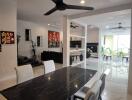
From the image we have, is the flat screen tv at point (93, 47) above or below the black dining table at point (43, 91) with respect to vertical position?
above

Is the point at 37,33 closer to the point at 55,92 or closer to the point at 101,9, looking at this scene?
the point at 101,9

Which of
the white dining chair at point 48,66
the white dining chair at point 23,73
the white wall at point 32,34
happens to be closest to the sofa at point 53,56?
the white wall at point 32,34

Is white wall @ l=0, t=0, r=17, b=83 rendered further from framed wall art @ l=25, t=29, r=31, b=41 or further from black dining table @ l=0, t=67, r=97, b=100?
framed wall art @ l=25, t=29, r=31, b=41

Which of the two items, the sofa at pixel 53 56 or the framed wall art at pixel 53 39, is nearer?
the sofa at pixel 53 56

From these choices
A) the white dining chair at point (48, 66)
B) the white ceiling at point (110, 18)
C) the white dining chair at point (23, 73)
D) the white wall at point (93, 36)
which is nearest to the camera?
the white dining chair at point (23, 73)

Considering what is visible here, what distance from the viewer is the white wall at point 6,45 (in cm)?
407

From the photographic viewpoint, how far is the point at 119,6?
13.0 ft

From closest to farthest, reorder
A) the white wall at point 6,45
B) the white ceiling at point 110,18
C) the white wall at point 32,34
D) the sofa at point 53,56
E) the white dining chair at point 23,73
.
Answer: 1. the white dining chair at point 23,73
2. the white wall at point 6,45
3. the white ceiling at point 110,18
4. the white wall at point 32,34
5. the sofa at point 53,56

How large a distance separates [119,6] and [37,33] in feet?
20.3

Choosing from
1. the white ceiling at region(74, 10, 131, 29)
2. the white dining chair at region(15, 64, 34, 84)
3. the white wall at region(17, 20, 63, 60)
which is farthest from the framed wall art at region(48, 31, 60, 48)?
the white dining chair at region(15, 64, 34, 84)

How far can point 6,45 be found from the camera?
4.18 meters

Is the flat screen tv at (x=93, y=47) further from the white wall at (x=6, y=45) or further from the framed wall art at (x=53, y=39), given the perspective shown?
the white wall at (x=6, y=45)

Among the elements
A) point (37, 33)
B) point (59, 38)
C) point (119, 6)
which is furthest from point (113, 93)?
point (59, 38)

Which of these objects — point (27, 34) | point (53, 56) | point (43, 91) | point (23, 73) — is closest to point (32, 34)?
point (27, 34)
